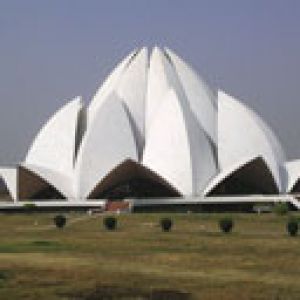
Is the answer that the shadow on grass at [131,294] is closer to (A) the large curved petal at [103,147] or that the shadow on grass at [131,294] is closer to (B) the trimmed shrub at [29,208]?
(B) the trimmed shrub at [29,208]

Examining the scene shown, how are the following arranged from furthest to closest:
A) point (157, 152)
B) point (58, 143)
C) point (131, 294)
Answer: point (58, 143)
point (157, 152)
point (131, 294)

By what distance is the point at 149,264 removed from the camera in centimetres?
1811

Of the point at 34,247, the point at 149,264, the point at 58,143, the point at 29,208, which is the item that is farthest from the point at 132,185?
the point at 149,264

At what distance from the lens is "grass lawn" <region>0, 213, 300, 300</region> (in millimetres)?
13867

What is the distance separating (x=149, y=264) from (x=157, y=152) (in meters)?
33.2

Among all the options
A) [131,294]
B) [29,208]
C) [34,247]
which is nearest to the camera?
[131,294]

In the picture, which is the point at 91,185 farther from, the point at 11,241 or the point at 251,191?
the point at 11,241

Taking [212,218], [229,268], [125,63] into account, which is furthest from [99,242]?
[125,63]

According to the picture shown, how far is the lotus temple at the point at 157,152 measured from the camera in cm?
5053

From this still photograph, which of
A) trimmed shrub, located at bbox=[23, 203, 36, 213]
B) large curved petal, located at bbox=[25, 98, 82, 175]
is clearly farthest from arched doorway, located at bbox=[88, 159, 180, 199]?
trimmed shrub, located at bbox=[23, 203, 36, 213]

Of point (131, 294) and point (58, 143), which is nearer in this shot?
point (131, 294)

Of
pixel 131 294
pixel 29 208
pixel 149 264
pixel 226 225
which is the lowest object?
pixel 131 294

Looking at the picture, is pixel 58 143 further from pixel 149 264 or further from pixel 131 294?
Answer: pixel 131 294

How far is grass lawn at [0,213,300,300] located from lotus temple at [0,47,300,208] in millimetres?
18940
